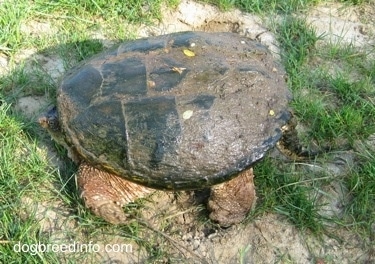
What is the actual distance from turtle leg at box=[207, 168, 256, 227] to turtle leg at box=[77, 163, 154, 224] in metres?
0.46

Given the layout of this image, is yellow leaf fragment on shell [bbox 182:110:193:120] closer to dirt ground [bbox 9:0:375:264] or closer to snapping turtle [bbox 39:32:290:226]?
snapping turtle [bbox 39:32:290:226]

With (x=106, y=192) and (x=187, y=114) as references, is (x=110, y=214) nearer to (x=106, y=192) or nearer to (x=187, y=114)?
(x=106, y=192)

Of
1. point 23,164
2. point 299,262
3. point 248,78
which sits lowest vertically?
point 299,262

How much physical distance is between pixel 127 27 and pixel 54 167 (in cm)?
157

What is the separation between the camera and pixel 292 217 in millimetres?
3072

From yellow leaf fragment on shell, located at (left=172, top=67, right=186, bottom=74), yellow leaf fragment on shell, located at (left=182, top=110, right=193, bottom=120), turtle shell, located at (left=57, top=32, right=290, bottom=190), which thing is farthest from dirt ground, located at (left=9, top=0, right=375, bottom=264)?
yellow leaf fragment on shell, located at (left=172, top=67, right=186, bottom=74)

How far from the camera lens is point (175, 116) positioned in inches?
108

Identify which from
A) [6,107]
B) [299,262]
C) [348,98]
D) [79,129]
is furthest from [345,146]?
[6,107]

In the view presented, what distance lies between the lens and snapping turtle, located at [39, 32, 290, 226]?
275 centimetres

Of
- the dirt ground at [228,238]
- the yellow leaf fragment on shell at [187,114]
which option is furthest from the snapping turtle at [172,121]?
the dirt ground at [228,238]

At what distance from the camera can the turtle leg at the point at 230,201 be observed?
9.90 feet

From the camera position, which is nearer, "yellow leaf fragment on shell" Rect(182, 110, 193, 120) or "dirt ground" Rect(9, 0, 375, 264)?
"yellow leaf fragment on shell" Rect(182, 110, 193, 120)

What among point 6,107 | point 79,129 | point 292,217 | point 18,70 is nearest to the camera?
point 79,129

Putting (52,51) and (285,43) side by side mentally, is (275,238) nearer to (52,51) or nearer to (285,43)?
(285,43)
